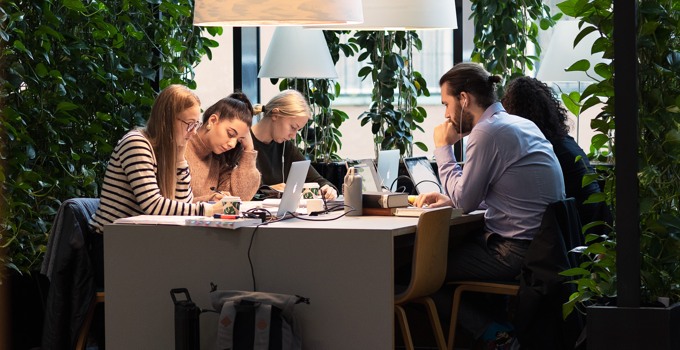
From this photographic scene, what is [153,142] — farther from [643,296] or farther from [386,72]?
[386,72]

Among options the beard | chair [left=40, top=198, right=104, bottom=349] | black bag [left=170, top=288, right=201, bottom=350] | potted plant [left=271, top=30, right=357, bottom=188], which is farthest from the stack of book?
potted plant [left=271, top=30, right=357, bottom=188]

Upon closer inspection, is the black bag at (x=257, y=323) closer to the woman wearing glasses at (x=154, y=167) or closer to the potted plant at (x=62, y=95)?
the woman wearing glasses at (x=154, y=167)

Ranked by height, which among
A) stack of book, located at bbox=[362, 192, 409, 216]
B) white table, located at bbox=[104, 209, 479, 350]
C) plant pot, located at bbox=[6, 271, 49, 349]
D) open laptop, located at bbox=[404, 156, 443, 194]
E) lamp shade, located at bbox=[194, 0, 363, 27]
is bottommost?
plant pot, located at bbox=[6, 271, 49, 349]

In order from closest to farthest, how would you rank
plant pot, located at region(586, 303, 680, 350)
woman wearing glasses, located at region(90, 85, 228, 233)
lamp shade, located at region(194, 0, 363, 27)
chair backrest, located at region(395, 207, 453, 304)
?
plant pot, located at region(586, 303, 680, 350), lamp shade, located at region(194, 0, 363, 27), chair backrest, located at region(395, 207, 453, 304), woman wearing glasses, located at region(90, 85, 228, 233)

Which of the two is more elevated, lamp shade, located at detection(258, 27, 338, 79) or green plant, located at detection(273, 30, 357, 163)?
lamp shade, located at detection(258, 27, 338, 79)

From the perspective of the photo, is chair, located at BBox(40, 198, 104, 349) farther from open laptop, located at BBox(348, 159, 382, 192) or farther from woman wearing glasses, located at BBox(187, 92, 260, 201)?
open laptop, located at BBox(348, 159, 382, 192)

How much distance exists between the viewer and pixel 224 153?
494 centimetres

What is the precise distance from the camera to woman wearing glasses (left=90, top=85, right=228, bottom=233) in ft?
13.0

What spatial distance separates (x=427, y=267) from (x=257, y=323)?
0.75 meters

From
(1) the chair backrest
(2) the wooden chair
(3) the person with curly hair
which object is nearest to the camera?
(1) the chair backrest

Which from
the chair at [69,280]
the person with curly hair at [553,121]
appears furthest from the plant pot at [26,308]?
the person with curly hair at [553,121]

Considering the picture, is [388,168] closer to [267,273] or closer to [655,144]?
[267,273]

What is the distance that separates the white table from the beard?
857 millimetres

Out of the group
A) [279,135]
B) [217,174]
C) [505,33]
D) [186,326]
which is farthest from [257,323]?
[505,33]
